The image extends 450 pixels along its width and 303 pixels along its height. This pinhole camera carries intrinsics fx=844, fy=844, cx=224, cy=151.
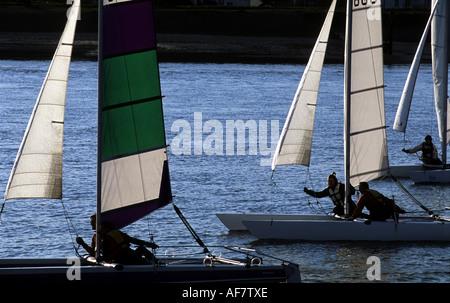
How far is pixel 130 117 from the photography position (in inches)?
639

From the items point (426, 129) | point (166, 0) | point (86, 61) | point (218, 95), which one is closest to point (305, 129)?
point (426, 129)

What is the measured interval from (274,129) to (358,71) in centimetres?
2349

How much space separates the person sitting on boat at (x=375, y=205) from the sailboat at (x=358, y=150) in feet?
0.60

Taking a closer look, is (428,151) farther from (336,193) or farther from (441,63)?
(336,193)

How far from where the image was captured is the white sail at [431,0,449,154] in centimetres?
3117

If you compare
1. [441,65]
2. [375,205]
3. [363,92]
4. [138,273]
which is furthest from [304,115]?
[441,65]

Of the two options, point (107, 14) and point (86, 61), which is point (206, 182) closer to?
point (107, 14)

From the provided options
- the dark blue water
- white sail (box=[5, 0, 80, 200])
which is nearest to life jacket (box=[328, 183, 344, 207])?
the dark blue water

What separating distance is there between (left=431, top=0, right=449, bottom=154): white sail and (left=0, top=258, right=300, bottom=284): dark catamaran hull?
1707 cm

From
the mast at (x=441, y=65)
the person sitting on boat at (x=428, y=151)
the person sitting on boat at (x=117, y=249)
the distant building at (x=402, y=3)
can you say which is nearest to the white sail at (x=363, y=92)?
the person sitting on boat at (x=117, y=249)

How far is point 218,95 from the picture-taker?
196ft

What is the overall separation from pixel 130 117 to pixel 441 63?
1818 centimetres

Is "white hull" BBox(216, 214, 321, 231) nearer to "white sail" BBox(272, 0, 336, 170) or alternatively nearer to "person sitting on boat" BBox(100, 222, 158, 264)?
"white sail" BBox(272, 0, 336, 170)

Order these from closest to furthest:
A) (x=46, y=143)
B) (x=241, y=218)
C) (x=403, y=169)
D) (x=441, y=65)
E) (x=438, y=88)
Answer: (x=46, y=143)
(x=241, y=218)
(x=441, y=65)
(x=438, y=88)
(x=403, y=169)
